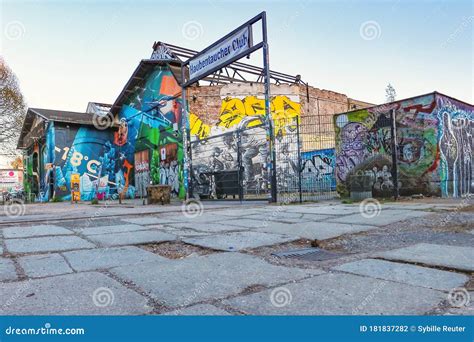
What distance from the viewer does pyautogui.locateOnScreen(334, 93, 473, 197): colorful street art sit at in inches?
384

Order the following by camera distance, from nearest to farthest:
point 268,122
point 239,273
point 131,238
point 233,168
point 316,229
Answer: point 239,273 → point 131,238 → point 316,229 → point 268,122 → point 233,168

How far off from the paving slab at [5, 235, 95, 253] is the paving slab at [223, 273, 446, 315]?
2.12 meters

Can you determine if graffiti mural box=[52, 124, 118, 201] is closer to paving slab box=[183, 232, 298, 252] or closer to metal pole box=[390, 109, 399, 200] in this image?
metal pole box=[390, 109, 399, 200]

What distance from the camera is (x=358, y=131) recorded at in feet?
36.4

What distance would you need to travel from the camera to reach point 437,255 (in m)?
2.60

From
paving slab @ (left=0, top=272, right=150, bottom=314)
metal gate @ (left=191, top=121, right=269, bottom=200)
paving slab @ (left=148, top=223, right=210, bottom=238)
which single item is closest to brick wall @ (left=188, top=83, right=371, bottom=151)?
metal gate @ (left=191, top=121, right=269, bottom=200)

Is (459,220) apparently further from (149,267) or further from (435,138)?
(435,138)

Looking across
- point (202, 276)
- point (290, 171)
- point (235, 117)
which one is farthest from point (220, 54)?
point (202, 276)

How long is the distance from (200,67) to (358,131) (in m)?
5.49

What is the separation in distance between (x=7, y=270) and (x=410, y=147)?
10.0m

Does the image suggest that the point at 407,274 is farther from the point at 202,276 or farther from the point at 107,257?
the point at 107,257
